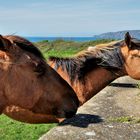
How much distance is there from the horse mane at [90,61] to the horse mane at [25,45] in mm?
3013

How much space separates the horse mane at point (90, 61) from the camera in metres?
7.69

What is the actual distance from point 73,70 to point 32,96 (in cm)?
313

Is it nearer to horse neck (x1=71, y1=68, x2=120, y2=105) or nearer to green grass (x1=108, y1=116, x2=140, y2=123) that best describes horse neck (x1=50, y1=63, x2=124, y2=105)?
horse neck (x1=71, y1=68, x2=120, y2=105)

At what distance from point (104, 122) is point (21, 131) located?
336 centimetres

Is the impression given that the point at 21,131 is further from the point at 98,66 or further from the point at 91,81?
the point at 98,66

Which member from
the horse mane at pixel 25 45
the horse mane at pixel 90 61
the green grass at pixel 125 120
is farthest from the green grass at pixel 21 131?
the horse mane at pixel 25 45

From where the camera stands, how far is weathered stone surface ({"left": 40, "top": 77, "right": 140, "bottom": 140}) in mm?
4703

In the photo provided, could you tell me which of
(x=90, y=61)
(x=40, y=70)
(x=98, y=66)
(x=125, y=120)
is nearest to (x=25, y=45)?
(x=40, y=70)

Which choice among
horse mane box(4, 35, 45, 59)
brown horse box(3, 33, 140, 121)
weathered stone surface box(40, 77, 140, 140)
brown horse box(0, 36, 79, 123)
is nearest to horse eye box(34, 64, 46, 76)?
brown horse box(0, 36, 79, 123)

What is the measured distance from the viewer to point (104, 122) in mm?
5203

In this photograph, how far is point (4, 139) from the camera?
782 centimetres

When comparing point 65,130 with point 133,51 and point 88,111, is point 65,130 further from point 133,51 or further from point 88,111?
point 133,51

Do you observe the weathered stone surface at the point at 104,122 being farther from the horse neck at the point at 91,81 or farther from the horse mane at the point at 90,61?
the horse mane at the point at 90,61

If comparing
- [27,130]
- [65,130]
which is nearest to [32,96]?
[65,130]
